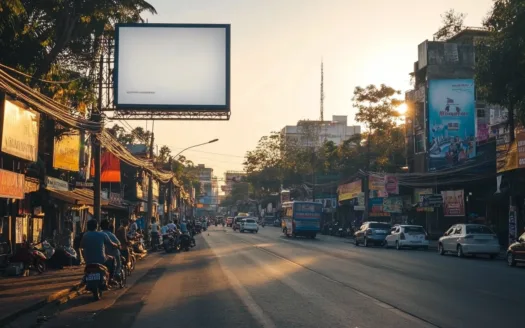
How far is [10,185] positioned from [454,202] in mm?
33536

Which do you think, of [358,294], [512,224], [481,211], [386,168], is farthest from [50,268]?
[386,168]

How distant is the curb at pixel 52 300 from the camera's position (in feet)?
37.3

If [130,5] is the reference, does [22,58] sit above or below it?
below

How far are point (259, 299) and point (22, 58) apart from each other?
13022mm

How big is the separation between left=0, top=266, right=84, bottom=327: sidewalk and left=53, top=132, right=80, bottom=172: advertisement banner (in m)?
6.74

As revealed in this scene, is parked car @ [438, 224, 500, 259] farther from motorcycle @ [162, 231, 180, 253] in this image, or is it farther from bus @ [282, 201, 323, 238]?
bus @ [282, 201, 323, 238]

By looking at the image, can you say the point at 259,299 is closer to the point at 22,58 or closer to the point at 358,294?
the point at 358,294

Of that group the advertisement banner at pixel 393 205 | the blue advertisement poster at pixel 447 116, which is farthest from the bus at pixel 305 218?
the blue advertisement poster at pixel 447 116

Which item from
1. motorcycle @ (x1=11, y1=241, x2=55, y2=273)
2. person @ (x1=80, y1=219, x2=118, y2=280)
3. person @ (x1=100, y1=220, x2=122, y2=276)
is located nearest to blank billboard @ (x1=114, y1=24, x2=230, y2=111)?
motorcycle @ (x1=11, y1=241, x2=55, y2=273)

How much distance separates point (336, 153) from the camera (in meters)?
74.4

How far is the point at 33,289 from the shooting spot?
1569 cm

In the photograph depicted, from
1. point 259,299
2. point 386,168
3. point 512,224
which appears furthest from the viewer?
point 386,168

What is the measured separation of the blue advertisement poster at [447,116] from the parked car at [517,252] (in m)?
23.8

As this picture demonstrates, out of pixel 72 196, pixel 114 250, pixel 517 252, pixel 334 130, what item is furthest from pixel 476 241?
pixel 334 130
